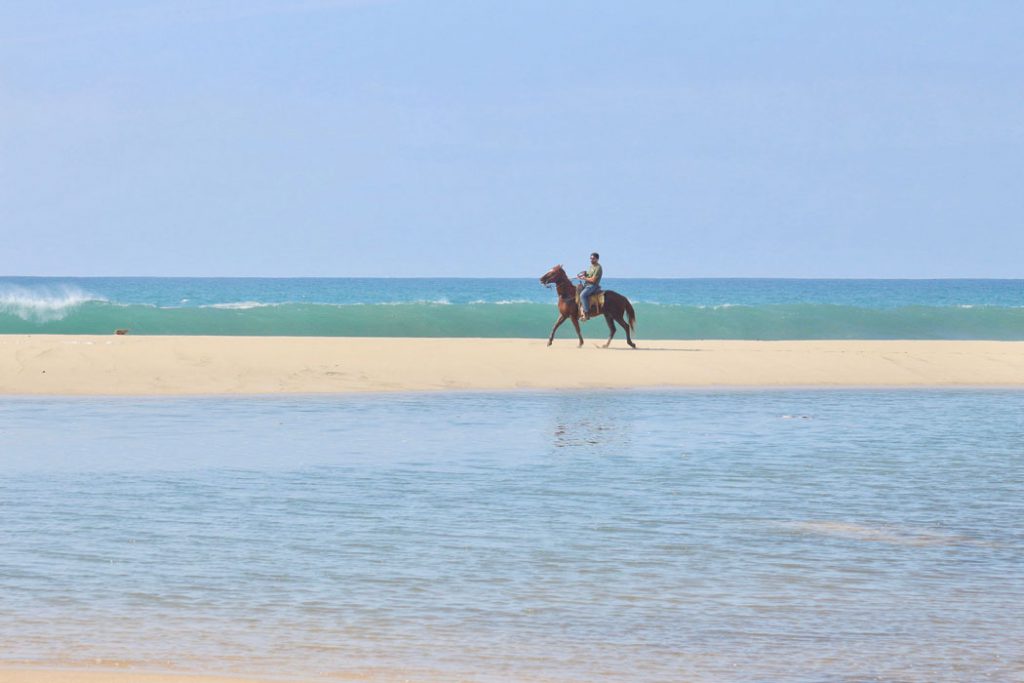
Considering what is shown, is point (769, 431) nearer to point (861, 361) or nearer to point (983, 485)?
point (983, 485)

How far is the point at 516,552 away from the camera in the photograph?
9047mm

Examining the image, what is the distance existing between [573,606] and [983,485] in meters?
6.05

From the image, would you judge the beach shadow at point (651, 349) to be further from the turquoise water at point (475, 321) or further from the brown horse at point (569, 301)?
the turquoise water at point (475, 321)

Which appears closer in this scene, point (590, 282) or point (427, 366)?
point (427, 366)

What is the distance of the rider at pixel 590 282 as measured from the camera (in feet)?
97.3

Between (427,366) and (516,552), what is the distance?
55.1 ft

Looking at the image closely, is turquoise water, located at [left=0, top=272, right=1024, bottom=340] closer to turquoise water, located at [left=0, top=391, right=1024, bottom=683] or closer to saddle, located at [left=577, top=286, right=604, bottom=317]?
saddle, located at [left=577, top=286, right=604, bottom=317]

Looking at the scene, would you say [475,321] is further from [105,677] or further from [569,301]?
[105,677]

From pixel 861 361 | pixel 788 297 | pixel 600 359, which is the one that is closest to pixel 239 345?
pixel 600 359

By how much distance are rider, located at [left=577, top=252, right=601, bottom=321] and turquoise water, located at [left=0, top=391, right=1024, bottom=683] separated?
12906mm

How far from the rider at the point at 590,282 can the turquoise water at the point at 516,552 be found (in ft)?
42.3

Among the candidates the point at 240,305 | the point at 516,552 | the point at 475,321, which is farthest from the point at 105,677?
the point at 240,305

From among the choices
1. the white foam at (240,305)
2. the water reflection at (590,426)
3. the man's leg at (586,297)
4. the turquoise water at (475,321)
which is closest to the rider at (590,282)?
the man's leg at (586,297)

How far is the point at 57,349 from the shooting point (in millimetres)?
26000
